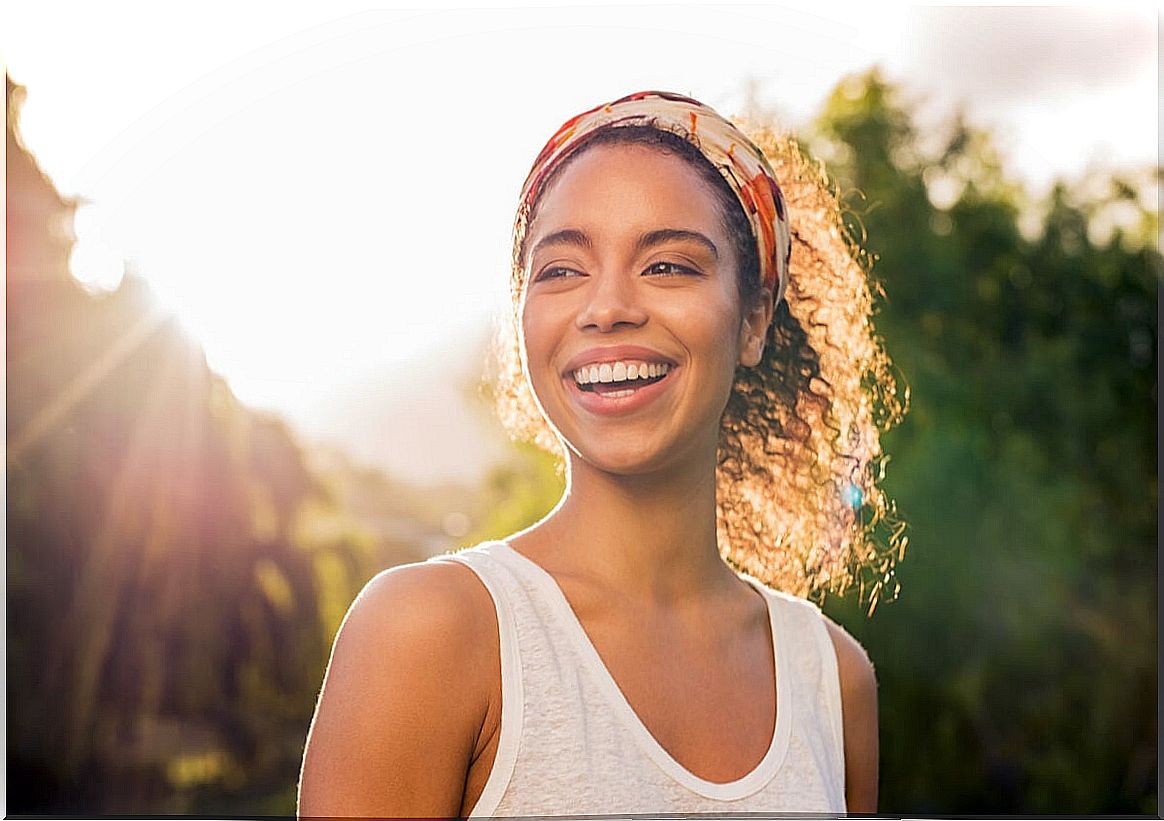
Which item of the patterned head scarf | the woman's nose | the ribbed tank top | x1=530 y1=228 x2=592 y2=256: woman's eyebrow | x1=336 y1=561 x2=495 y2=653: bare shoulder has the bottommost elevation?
the ribbed tank top

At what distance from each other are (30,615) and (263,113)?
4.61 ft

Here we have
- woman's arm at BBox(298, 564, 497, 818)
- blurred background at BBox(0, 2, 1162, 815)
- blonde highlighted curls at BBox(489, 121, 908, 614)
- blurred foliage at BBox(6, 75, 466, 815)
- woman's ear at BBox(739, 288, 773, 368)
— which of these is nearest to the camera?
woman's arm at BBox(298, 564, 497, 818)

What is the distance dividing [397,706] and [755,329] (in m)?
0.63

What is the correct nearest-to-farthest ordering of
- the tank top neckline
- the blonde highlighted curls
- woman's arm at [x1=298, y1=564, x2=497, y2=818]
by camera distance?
1. woman's arm at [x1=298, y1=564, x2=497, y2=818]
2. the tank top neckline
3. the blonde highlighted curls

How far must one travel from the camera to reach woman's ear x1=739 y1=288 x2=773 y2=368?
140 cm

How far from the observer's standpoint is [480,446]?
3.70 m

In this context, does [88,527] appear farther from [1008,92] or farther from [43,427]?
[1008,92]

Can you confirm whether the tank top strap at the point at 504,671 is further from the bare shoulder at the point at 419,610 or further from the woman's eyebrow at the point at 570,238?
the woman's eyebrow at the point at 570,238

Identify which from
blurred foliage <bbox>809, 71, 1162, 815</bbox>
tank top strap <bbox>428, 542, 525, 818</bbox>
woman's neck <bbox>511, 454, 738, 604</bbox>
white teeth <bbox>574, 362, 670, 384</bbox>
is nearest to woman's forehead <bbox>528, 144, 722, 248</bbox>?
white teeth <bbox>574, 362, 670, 384</bbox>

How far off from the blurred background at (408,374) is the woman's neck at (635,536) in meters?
0.46

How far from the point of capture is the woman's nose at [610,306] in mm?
1267

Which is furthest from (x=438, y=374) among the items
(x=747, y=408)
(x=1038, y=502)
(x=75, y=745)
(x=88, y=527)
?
(x=1038, y=502)

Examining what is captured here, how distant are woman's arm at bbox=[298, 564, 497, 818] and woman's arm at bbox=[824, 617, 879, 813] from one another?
0.49 meters

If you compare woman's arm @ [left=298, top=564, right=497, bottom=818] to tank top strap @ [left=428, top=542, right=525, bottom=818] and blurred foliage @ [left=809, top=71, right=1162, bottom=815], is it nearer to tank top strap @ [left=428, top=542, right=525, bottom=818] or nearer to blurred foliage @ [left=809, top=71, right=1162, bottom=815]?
tank top strap @ [left=428, top=542, right=525, bottom=818]
